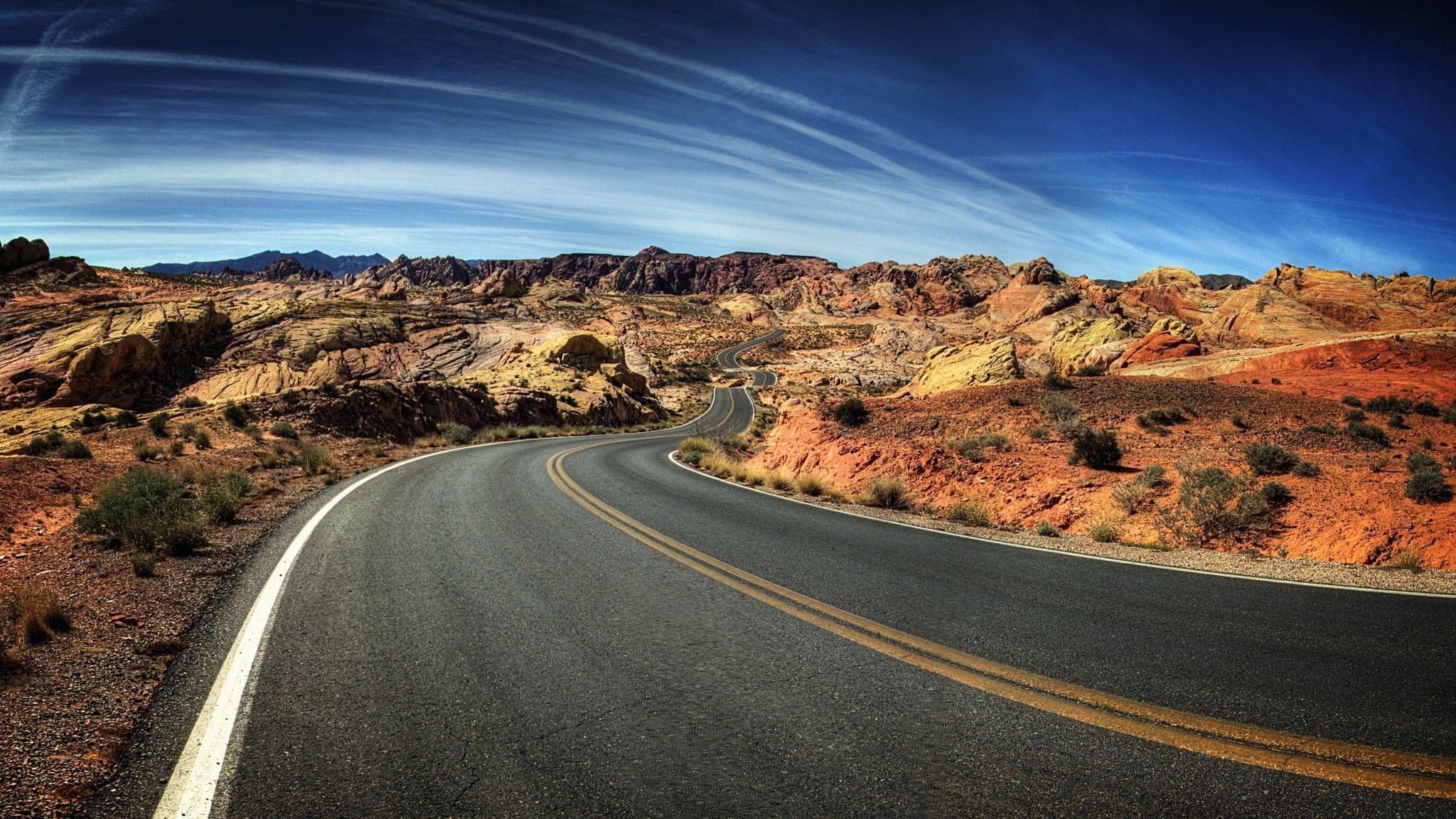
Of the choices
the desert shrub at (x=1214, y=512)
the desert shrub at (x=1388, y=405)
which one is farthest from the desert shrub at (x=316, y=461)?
the desert shrub at (x=1388, y=405)

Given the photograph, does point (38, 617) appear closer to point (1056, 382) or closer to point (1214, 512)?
point (1214, 512)

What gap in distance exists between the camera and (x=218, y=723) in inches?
124

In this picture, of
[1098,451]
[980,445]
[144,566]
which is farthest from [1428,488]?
[144,566]

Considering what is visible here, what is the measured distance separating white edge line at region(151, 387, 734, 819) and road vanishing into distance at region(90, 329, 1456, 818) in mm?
18

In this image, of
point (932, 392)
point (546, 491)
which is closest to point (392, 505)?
point (546, 491)

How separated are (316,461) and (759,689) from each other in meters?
13.5

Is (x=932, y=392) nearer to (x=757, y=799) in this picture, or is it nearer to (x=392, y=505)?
(x=392, y=505)

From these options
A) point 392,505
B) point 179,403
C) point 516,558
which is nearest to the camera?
point 516,558

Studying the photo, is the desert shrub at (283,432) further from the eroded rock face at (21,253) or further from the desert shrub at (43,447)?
the eroded rock face at (21,253)

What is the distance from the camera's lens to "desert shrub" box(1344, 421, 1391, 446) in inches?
587

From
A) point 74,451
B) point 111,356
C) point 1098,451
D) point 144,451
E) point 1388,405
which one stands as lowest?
point 74,451

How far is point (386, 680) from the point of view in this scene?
360cm

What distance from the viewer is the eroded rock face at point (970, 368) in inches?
974

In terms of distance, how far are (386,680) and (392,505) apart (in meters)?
6.26
